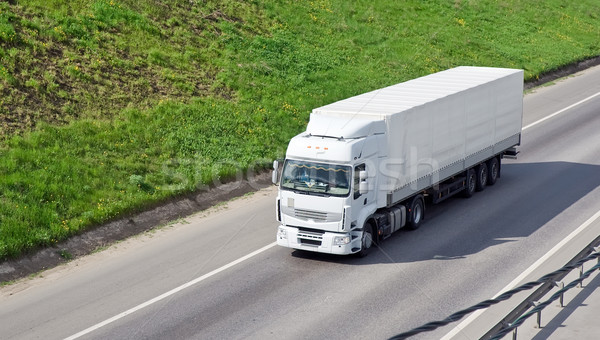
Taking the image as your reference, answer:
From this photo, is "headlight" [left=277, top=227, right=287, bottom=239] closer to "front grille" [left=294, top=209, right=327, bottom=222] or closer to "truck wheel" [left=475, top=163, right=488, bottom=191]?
"front grille" [left=294, top=209, right=327, bottom=222]

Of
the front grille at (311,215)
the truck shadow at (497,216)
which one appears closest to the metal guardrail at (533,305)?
the truck shadow at (497,216)

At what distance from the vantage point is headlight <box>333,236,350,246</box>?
18.9 meters

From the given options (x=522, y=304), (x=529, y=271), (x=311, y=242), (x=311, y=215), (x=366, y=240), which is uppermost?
(x=522, y=304)

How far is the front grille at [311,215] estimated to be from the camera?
750 inches

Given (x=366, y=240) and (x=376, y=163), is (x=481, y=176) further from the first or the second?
(x=366, y=240)

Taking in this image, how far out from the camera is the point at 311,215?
1916 centimetres

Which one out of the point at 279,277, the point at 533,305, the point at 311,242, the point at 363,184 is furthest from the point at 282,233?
the point at 533,305

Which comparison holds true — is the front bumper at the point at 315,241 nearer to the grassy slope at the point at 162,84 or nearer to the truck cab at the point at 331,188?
the truck cab at the point at 331,188

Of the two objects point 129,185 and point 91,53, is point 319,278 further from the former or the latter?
point 91,53

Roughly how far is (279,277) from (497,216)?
25.3ft

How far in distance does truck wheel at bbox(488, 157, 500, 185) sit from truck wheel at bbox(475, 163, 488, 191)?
0.73ft

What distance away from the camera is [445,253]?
1994cm

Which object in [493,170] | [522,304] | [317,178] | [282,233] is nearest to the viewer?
[522,304]

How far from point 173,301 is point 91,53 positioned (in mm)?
14959
